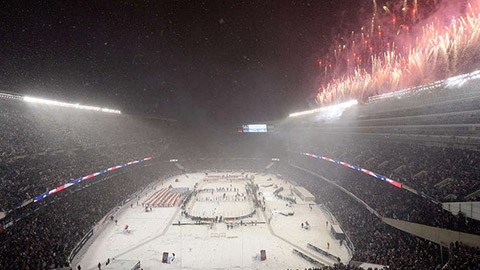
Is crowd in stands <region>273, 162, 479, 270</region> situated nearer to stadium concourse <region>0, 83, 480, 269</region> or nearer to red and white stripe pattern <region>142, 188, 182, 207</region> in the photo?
stadium concourse <region>0, 83, 480, 269</region>

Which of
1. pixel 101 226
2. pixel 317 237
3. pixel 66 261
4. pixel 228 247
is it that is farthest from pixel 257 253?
pixel 101 226

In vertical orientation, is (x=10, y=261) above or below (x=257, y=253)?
above

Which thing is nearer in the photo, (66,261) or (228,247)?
(66,261)

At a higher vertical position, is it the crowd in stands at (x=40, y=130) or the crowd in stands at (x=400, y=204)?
the crowd in stands at (x=40, y=130)

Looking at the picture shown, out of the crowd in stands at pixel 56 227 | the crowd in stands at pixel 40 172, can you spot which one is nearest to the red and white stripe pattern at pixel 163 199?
the crowd in stands at pixel 56 227

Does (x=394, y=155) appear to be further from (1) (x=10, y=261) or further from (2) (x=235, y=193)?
(1) (x=10, y=261)

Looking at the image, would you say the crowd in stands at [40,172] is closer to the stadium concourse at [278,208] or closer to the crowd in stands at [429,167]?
the stadium concourse at [278,208]

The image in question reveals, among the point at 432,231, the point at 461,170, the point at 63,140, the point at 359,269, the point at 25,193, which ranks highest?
the point at 63,140
